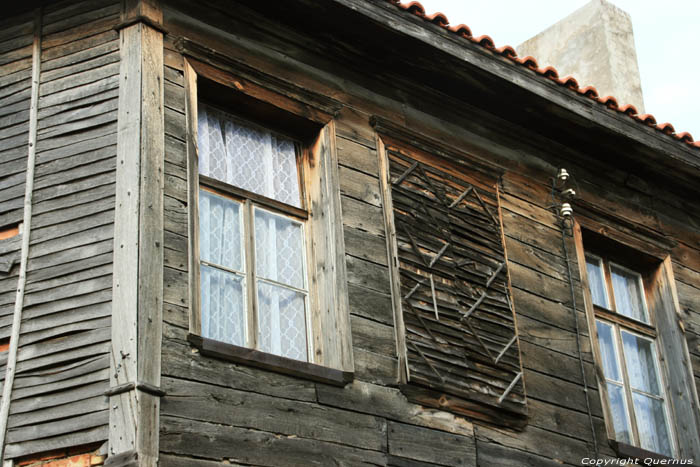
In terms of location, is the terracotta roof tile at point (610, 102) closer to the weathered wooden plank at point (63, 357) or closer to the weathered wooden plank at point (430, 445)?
the weathered wooden plank at point (430, 445)

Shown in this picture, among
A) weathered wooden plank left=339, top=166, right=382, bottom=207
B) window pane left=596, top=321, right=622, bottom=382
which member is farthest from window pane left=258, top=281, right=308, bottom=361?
window pane left=596, top=321, right=622, bottom=382

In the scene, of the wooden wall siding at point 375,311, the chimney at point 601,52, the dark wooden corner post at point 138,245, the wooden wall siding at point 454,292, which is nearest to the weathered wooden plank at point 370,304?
the wooden wall siding at point 375,311

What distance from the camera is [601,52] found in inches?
508

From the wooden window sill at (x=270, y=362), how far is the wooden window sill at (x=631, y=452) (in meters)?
2.58

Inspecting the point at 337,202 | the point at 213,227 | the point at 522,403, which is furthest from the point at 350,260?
the point at 522,403

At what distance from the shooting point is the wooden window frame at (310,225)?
22.4 ft

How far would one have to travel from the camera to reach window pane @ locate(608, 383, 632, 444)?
9.08m

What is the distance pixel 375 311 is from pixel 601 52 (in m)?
6.43

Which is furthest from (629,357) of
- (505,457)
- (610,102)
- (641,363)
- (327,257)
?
(327,257)

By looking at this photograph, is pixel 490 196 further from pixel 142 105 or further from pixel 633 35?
pixel 633 35

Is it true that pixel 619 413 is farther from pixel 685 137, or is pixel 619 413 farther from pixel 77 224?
pixel 77 224

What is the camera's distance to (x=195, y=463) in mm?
6168

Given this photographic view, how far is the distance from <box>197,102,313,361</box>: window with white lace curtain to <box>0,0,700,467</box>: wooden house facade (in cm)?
2

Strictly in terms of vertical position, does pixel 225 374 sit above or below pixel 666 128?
below
